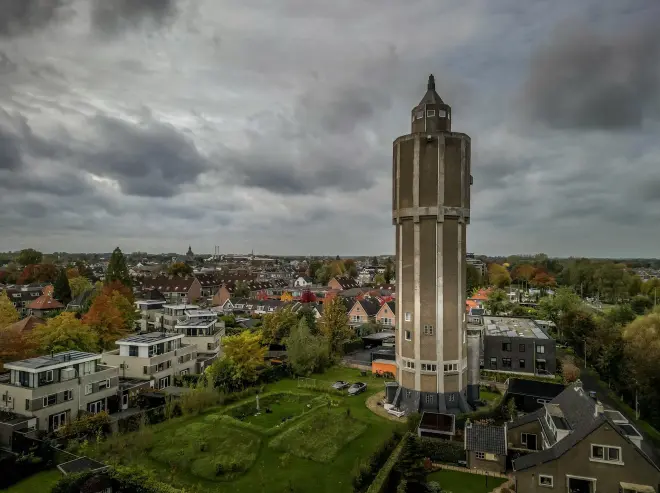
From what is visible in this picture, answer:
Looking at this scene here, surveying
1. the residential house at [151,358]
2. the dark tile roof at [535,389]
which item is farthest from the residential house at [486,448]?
the residential house at [151,358]

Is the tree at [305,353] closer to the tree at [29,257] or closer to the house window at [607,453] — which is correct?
the house window at [607,453]

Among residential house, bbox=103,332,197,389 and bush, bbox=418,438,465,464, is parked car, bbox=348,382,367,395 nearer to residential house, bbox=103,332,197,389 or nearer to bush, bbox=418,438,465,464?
bush, bbox=418,438,465,464

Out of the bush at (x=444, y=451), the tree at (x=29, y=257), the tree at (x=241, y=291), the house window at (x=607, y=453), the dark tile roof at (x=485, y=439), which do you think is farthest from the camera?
the tree at (x=29, y=257)

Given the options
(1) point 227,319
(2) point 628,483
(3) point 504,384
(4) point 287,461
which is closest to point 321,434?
(4) point 287,461

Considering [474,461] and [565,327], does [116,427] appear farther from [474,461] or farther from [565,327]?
[565,327]

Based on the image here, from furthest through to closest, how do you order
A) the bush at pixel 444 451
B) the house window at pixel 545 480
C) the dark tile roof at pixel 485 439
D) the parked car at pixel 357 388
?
the parked car at pixel 357 388 < the bush at pixel 444 451 < the dark tile roof at pixel 485 439 < the house window at pixel 545 480

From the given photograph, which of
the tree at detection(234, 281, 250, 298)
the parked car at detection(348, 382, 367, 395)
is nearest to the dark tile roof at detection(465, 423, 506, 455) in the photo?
the parked car at detection(348, 382, 367, 395)
